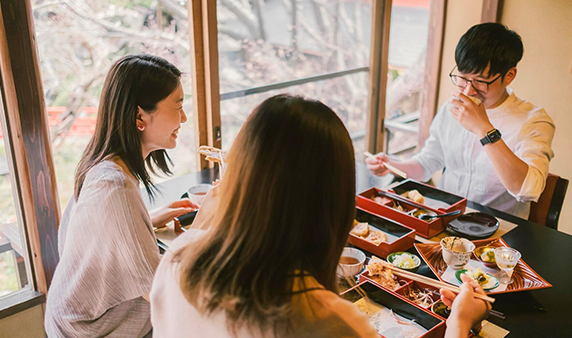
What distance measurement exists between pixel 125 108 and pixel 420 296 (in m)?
1.01

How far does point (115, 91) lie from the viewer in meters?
1.43

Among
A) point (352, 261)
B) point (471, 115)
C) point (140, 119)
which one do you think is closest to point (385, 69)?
point (471, 115)

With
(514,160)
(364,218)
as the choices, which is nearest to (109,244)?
(364,218)

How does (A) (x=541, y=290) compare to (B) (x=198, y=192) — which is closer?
(A) (x=541, y=290)

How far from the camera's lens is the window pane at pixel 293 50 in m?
2.66

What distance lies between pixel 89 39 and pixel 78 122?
37 cm

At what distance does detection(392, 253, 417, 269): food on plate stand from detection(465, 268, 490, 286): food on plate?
0.17m

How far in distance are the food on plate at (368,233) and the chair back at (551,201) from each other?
84 cm

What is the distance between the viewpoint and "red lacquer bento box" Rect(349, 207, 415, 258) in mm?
1593

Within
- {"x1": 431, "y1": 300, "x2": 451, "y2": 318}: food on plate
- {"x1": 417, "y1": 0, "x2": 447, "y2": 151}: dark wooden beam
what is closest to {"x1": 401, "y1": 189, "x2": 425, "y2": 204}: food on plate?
{"x1": 431, "y1": 300, "x2": 451, "y2": 318}: food on plate

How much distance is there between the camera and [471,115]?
2008mm

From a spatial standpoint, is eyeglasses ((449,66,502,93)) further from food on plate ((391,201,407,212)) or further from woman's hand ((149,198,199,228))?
woman's hand ((149,198,199,228))

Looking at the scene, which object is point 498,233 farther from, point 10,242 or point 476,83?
point 10,242

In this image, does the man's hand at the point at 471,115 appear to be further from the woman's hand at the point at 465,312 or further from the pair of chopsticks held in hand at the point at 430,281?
the woman's hand at the point at 465,312
